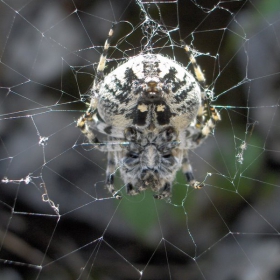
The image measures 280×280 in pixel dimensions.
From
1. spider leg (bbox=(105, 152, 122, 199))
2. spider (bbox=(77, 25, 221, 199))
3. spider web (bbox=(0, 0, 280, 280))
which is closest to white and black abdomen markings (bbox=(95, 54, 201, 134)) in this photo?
spider (bbox=(77, 25, 221, 199))

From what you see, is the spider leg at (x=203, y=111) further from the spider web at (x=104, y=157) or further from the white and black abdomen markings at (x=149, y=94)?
the spider web at (x=104, y=157)

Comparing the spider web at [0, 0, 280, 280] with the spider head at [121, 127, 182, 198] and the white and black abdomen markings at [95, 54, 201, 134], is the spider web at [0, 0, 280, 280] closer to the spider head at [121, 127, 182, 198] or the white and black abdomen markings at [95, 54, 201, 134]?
the spider head at [121, 127, 182, 198]

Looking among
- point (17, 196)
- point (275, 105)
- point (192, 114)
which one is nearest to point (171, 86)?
point (192, 114)

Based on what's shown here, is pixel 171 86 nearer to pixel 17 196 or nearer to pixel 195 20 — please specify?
pixel 195 20

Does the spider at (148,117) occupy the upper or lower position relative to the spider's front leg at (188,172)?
upper

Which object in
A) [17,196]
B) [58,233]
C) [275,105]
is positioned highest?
[275,105]

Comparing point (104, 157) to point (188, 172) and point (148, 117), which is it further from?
point (148, 117)

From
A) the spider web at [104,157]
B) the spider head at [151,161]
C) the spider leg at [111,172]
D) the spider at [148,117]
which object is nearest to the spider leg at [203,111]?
the spider at [148,117]

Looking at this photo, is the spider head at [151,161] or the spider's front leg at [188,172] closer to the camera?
the spider head at [151,161]
